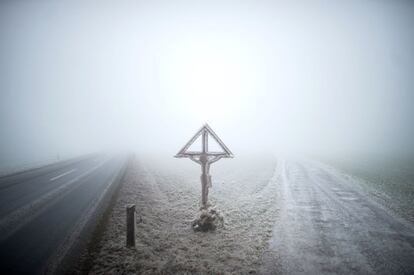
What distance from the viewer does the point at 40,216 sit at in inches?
407

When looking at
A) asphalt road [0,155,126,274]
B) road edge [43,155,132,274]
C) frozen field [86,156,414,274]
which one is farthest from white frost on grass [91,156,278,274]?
asphalt road [0,155,126,274]

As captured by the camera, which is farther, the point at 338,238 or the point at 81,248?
the point at 338,238

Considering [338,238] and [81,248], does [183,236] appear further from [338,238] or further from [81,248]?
[338,238]

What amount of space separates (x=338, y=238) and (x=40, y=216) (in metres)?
14.0

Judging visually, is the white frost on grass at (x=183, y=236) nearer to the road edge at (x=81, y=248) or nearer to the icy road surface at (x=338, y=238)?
the road edge at (x=81, y=248)

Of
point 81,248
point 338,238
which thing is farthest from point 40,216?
point 338,238

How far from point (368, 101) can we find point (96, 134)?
221 meters

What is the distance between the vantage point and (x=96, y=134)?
453ft

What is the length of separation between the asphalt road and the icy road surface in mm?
7547

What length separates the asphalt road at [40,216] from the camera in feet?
22.2

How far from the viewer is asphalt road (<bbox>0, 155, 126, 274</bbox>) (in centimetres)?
678

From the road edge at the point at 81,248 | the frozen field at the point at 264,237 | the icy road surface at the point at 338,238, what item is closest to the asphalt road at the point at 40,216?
the road edge at the point at 81,248

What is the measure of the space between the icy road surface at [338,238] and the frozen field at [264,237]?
0.11 ft

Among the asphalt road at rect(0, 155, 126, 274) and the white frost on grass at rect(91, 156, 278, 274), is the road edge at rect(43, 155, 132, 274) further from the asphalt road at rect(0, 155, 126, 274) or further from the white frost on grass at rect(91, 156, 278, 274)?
the white frost on grass at rect(91, 156, 278, 274)
